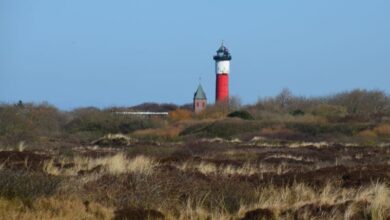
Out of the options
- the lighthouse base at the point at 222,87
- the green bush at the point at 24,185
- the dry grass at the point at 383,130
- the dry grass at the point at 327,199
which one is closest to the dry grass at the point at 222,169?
the dry grass at the point at 327,199

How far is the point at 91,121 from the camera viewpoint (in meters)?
76.8

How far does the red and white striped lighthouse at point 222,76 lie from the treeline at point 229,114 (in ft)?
7.00

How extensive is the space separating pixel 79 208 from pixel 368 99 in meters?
84.0

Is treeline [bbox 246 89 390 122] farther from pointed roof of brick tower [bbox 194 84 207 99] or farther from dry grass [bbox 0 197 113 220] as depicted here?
dry grass [bbox 0 197 113 220]

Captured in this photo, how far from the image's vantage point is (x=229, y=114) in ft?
279

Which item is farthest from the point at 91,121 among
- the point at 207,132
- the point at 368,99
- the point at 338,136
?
the point at 368,99

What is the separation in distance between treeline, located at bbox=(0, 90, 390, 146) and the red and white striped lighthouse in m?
2.13

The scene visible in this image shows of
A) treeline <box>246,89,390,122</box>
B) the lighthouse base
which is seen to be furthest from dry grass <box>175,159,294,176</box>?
the lighthouse base

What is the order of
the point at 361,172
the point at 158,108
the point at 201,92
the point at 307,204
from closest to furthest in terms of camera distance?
the point at 307,204, the point at 361,172, the point at 201,92, the point at 158,108

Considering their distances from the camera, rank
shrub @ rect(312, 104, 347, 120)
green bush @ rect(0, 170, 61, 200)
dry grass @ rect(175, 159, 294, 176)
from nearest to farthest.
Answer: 1. green bush @ rect(0, 170, 61, 200)
2. dry grass @ rect(175, 159, 294, 176)
3. shrub @ rect(312, 104, 347, 120)

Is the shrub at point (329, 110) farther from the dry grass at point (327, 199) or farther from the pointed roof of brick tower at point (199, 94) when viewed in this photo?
the dry grass at point (327, 199)

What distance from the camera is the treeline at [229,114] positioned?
51.4 meters

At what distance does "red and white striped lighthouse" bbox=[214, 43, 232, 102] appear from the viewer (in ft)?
320

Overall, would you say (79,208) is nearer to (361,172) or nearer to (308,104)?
(361,172)
